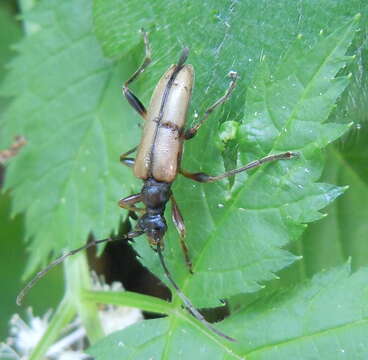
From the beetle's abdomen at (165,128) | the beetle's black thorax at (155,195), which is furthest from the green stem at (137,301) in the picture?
the beetle's abdomen at (165,128)

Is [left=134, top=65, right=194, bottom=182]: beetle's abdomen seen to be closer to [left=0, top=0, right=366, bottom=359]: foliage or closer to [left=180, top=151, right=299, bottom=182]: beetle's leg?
[left=0, top=0, right=366, bottom=359]: foliage

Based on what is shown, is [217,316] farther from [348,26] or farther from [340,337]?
[348,26]

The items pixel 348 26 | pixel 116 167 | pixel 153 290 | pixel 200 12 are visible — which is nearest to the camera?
pixel 348 26

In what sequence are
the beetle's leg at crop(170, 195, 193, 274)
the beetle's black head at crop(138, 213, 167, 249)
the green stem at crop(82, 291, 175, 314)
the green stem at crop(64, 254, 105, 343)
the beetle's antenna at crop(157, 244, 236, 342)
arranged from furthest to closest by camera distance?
the green stem at crop(64, 254, 105, 343) → the beetle's black head at crop(138, 213, 167, 249) → the green stem at crop(82, 291, 175, 314) → the beetle's leg at crop(170, 195, 193, 274) → the beetle's antenna at crop(157, 244, 236, 342)

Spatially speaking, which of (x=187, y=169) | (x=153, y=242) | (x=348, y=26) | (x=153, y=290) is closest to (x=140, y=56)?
(x=187, y=169)

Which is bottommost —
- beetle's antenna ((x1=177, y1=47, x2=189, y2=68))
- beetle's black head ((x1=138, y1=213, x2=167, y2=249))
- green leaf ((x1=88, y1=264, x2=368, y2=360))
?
green leaf ((x1=88, y1=264, x2=368, y2=360))

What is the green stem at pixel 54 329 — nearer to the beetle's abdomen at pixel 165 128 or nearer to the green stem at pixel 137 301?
the green stem at pixel 137 301

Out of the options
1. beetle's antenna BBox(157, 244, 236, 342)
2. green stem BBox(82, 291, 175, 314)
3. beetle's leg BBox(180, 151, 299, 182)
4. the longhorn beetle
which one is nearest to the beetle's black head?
the longhorn beetle

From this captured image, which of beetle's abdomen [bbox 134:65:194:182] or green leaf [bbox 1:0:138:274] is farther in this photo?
green leaf [bbox 1:0:138:274]
